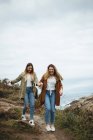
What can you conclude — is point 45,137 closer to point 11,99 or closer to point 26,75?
point 26,75

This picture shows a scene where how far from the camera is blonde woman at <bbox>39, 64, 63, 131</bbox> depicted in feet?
50.6

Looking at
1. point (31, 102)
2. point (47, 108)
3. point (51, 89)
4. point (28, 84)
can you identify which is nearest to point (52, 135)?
point (47, 108)

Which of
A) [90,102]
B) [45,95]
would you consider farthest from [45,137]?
[90,102]

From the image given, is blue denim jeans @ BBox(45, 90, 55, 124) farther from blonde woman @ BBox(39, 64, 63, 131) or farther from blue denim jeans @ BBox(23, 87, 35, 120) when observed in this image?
blue denim jeans @ BBox(23, 87, 35, 120)

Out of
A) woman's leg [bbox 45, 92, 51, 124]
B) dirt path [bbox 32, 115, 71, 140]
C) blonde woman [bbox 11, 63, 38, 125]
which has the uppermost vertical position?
blonde woman [bbox 11, 63, 38, 125]

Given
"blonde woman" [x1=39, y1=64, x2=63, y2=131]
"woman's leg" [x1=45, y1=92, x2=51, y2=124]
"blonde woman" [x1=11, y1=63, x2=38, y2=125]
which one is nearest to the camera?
"woman's leg" [x1=45, y1=92, x2=51, y2=124]

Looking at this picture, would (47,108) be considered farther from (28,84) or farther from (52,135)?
(28,84)

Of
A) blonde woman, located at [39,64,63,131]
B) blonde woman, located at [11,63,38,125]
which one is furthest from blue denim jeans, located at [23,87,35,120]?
blonde woman, located at [39,64,63,131]

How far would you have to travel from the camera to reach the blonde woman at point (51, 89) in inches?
608

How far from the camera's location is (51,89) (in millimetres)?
15500

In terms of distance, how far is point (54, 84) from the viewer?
15.6 metres

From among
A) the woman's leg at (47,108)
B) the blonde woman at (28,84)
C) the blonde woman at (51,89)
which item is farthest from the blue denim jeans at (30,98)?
the woman's leg at (47,108)

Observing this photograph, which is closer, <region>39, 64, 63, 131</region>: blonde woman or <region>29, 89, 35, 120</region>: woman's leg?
<region>39, 64, 63, 131</region>: blonde woman

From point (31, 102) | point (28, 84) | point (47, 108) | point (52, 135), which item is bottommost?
point (52, 135)
